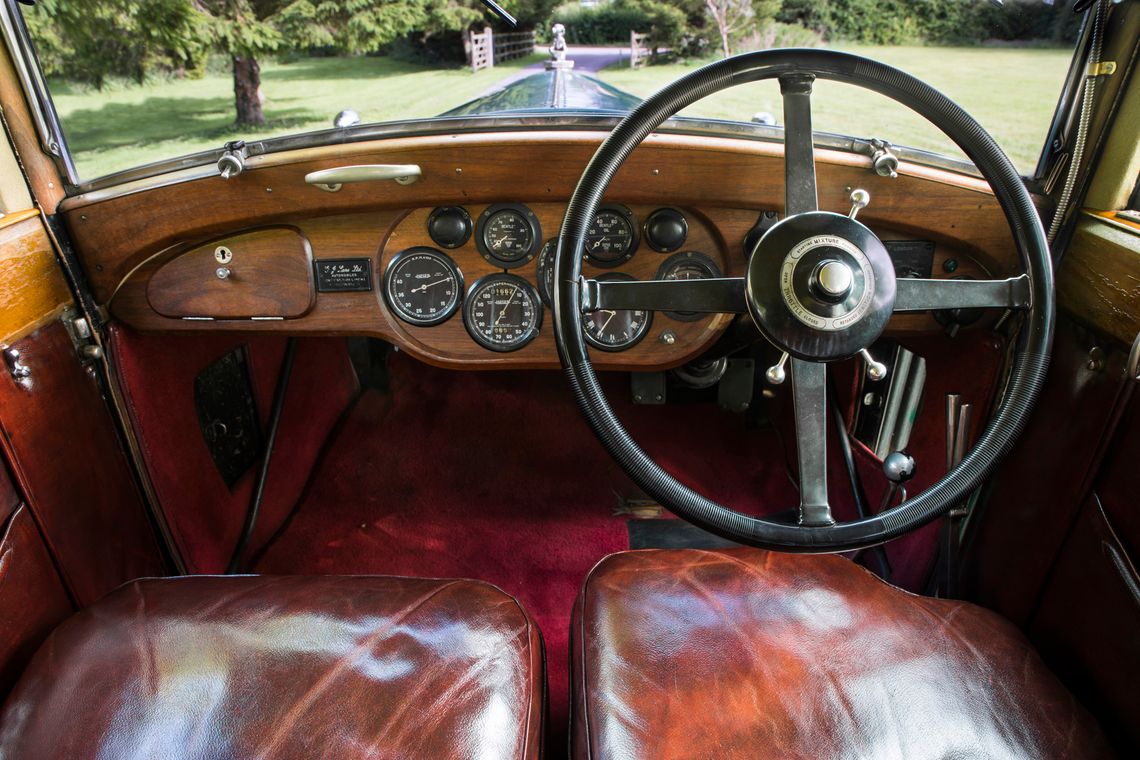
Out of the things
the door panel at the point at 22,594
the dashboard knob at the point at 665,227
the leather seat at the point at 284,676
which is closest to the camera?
the leather seat at the point at 284,676

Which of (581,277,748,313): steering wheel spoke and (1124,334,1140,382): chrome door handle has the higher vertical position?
(581,277,748,313): steering wheel spoke

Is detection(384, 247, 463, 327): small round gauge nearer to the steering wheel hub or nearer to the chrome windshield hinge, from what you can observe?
the chrome windshield hinge

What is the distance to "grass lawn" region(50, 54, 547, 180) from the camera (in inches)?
62.7

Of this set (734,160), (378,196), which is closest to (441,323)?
(378,196)

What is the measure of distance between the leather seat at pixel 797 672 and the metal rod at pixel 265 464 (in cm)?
120

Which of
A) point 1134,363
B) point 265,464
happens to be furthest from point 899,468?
point 265,464

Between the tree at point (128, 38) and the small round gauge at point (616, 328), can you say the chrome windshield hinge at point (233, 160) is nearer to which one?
the tree at point (128, 38)

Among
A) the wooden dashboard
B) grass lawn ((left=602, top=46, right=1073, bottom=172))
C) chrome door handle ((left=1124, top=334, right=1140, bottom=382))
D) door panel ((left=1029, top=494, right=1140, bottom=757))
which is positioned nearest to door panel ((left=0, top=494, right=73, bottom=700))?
the wooden dashboard

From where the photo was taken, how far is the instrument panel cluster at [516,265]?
1.58m

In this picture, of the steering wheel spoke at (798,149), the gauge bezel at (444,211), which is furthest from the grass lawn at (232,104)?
the steering wheel spoke at (798,149)

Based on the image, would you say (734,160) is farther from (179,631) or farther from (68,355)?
(68,355)

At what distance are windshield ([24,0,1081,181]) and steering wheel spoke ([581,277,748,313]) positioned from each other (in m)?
0.38

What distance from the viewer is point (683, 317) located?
1.62 m

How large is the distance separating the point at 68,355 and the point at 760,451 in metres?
1.90
